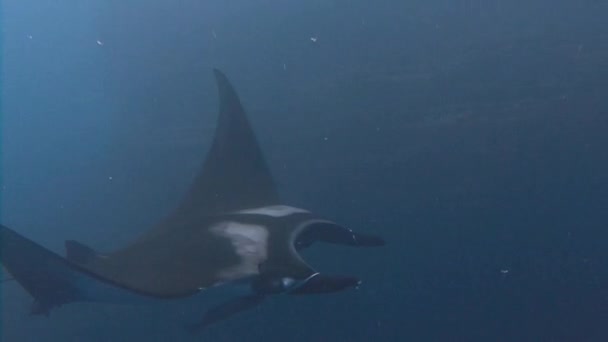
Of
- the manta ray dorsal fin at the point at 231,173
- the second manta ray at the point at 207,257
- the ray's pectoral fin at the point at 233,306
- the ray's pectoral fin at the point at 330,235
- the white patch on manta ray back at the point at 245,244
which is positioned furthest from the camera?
the manta ray dorsal fin at the point at 231,173

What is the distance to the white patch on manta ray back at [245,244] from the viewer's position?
4566mm

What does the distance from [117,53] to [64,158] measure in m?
5.30

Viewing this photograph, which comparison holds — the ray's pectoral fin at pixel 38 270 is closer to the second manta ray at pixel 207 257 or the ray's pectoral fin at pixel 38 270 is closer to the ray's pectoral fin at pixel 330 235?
the second manta ray at pixel 207 257

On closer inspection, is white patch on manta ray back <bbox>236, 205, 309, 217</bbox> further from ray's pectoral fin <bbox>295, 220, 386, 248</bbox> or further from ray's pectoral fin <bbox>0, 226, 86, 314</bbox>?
ray's pectoral fin <bbox>0, 226, 86, 314</bbox>

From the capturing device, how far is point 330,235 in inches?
223

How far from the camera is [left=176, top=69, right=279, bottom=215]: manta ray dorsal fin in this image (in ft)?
20.6

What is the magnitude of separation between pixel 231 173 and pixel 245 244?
170 centimetres

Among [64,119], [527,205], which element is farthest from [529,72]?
[64,119]

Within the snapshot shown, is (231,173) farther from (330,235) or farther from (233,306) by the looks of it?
(233,306)

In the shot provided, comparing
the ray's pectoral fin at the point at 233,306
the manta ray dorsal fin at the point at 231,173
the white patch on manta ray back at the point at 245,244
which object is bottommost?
the ray's pectoral fin at the point at 233,306

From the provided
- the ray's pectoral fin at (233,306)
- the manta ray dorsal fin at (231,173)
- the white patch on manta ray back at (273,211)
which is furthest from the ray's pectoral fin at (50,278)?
the manta ray dorsal fin at (231,173)

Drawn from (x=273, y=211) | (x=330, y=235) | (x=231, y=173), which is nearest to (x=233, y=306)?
(x=273, y=211)

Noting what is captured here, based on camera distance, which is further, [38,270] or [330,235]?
[330,235]

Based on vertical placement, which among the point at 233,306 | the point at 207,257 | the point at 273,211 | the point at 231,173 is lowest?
the point at 233,306
